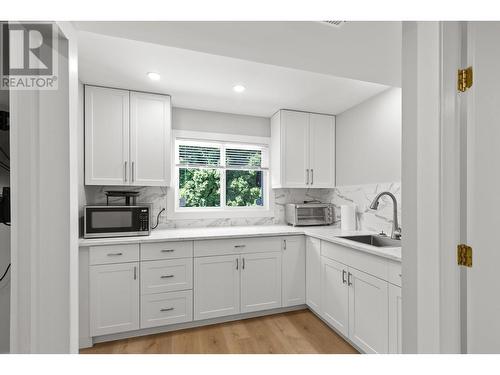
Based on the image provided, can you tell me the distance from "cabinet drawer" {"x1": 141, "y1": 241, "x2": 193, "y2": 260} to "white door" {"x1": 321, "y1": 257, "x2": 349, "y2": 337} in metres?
1.31

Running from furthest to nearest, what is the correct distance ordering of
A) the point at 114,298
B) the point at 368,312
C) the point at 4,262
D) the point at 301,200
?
the point at 301,200
the point at 114,298
the point at 368,312
the point at 4,262

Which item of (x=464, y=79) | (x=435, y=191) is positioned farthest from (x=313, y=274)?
(x=464, y=79)

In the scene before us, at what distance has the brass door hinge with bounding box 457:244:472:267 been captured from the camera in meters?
0.91

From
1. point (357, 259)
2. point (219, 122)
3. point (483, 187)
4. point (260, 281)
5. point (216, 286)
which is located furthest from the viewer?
point (219, 122)

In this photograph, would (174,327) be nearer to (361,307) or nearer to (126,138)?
(361,307)

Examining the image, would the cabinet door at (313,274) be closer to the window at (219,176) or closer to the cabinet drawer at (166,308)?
the window at (219,176)

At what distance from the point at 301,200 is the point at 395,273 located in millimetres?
1837

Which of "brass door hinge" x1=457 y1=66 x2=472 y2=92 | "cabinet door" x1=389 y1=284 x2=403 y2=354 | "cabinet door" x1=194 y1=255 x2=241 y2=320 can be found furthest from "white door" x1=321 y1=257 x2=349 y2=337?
"brass door hinge" x1=457 y1=66 x2=472 y2=92

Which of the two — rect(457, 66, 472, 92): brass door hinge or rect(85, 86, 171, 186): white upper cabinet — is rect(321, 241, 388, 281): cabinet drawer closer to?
rect(457, 66, 472, 92): brass door hinge

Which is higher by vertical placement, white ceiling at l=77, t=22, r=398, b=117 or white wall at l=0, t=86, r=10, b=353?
white ceiling at l=77, t=22, r=398, b=117

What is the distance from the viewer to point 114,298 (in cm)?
203

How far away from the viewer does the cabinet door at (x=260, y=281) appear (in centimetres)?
240

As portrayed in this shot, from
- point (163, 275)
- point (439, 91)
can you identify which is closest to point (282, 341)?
point (163, 275)

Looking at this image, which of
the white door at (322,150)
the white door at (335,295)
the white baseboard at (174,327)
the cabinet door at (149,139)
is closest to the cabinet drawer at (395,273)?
the white door at (335,295)
